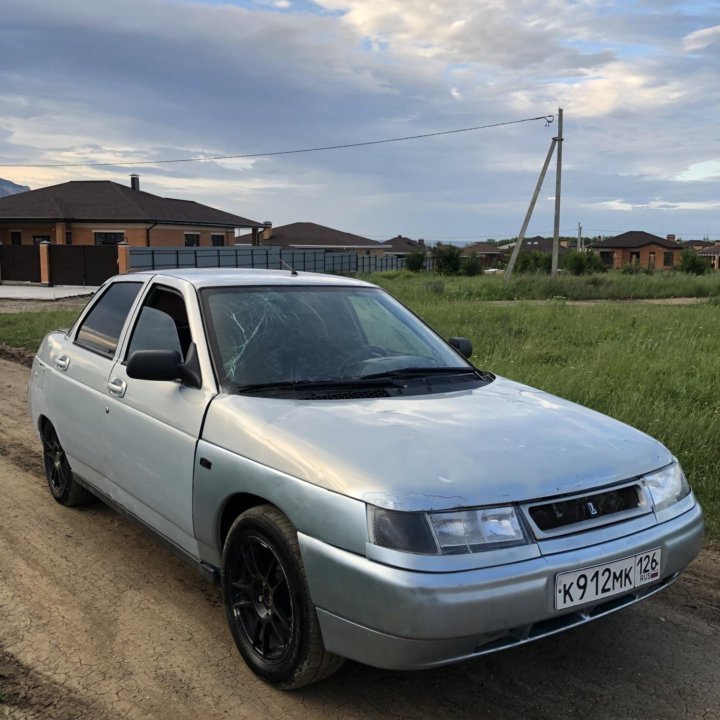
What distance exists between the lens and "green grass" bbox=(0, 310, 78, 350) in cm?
1290

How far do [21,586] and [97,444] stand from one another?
82 centimetres

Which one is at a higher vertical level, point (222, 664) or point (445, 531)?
point (445, 531)

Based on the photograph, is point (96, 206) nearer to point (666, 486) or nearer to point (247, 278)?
point (247, 278)

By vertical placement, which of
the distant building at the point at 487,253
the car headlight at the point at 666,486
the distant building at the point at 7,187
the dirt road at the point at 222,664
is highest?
the distant building at the point at 7,187

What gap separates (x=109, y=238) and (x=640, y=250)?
69.1m

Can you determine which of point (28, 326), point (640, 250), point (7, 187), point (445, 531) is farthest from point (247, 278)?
point (7, 187)

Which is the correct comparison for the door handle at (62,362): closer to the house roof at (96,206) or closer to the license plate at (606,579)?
the license plate at (606,579)

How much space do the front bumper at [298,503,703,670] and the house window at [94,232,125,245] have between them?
39932mm

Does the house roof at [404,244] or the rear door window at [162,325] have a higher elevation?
the house roof at [404,244]

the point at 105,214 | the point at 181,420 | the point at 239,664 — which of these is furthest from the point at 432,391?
the point at 105,214

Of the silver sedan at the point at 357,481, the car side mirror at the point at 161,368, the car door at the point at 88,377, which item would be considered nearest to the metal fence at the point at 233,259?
the car door at the point at 88,377

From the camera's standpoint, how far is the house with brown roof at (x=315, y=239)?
7025 centimetres

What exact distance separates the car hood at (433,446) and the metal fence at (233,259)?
56.5 feet

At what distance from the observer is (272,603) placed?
2.85 metres
